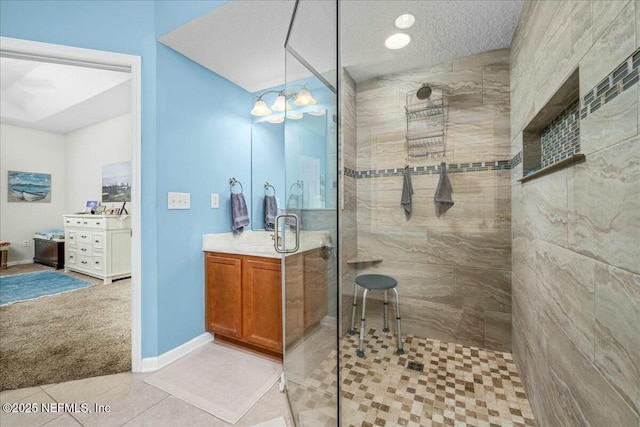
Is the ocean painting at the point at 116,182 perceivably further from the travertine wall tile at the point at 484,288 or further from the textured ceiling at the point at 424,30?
the travertine wall tile at the point at 484,288

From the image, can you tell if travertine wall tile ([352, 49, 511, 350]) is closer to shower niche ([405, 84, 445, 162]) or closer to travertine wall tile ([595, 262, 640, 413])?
shower niche ([405, 84, 445, 162])

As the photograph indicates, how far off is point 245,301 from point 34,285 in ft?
11.8

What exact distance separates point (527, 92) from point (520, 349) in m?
1.60

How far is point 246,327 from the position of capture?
1917 mm

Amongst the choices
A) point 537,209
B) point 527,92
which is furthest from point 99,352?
point 527,92

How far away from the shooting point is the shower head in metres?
2.17

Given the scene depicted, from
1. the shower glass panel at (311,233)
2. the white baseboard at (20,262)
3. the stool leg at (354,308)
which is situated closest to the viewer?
the shower glass panel at (311,233)

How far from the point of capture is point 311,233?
1370 millimetres

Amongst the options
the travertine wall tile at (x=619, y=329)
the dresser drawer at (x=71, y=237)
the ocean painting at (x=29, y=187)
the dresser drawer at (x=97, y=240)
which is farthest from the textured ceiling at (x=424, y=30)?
the ocean painting at (x=29, y=187)

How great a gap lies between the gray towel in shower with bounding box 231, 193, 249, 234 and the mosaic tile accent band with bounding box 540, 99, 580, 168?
7.20 feet

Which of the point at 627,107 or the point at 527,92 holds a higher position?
the point at 527,92

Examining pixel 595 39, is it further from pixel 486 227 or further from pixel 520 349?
pixel 520 349

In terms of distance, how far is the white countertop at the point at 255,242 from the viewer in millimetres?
1354

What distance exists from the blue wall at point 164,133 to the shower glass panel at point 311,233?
0.72 meters
